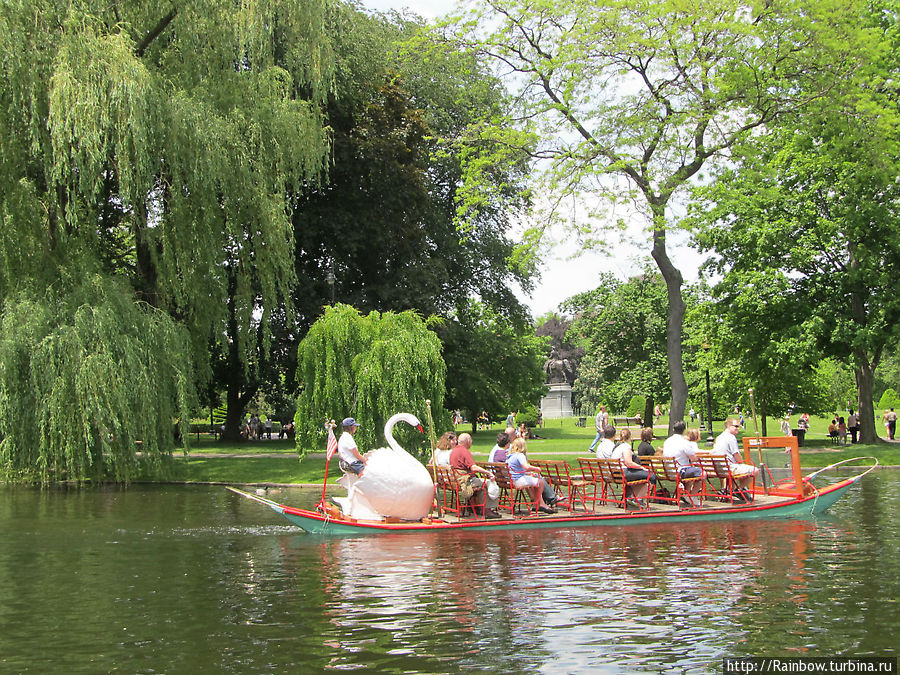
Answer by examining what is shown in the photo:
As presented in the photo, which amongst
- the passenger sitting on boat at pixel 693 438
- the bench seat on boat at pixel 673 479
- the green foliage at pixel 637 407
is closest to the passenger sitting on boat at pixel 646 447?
the bench seat on boat at pixel 673 479

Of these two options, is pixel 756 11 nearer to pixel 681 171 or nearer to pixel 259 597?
pixel 681 171

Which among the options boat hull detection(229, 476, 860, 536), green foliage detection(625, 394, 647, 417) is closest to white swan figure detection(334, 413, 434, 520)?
boat hull detection(229, 476, 860, 536)

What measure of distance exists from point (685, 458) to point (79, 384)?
14.7 m

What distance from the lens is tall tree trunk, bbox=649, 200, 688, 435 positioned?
29.6 m

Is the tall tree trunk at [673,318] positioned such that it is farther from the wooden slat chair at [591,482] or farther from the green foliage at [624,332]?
the green foliage at [624,332]

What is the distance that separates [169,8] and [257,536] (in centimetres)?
1684

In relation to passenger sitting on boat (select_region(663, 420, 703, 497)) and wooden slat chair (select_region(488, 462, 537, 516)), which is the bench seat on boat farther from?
wooden slat chair (select_region(488, 462, 537, 516))

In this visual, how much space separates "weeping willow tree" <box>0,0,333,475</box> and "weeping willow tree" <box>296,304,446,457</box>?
7.89 ft

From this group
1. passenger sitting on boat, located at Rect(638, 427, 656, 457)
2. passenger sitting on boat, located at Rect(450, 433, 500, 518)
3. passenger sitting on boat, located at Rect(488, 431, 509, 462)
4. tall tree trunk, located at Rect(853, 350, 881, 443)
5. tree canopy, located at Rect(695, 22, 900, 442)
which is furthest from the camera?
tall tree trunk, located at Rect(853, 350, 881, 443)

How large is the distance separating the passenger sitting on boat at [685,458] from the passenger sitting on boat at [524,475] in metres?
2.51

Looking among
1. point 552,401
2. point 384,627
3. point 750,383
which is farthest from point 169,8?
point 552,401

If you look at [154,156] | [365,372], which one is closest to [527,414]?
[365,372]

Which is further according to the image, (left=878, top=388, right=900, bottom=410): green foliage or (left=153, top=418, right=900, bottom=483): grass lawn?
(left=878, top=388, right=900, bottom=410): green foliage

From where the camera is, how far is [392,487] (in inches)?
659
